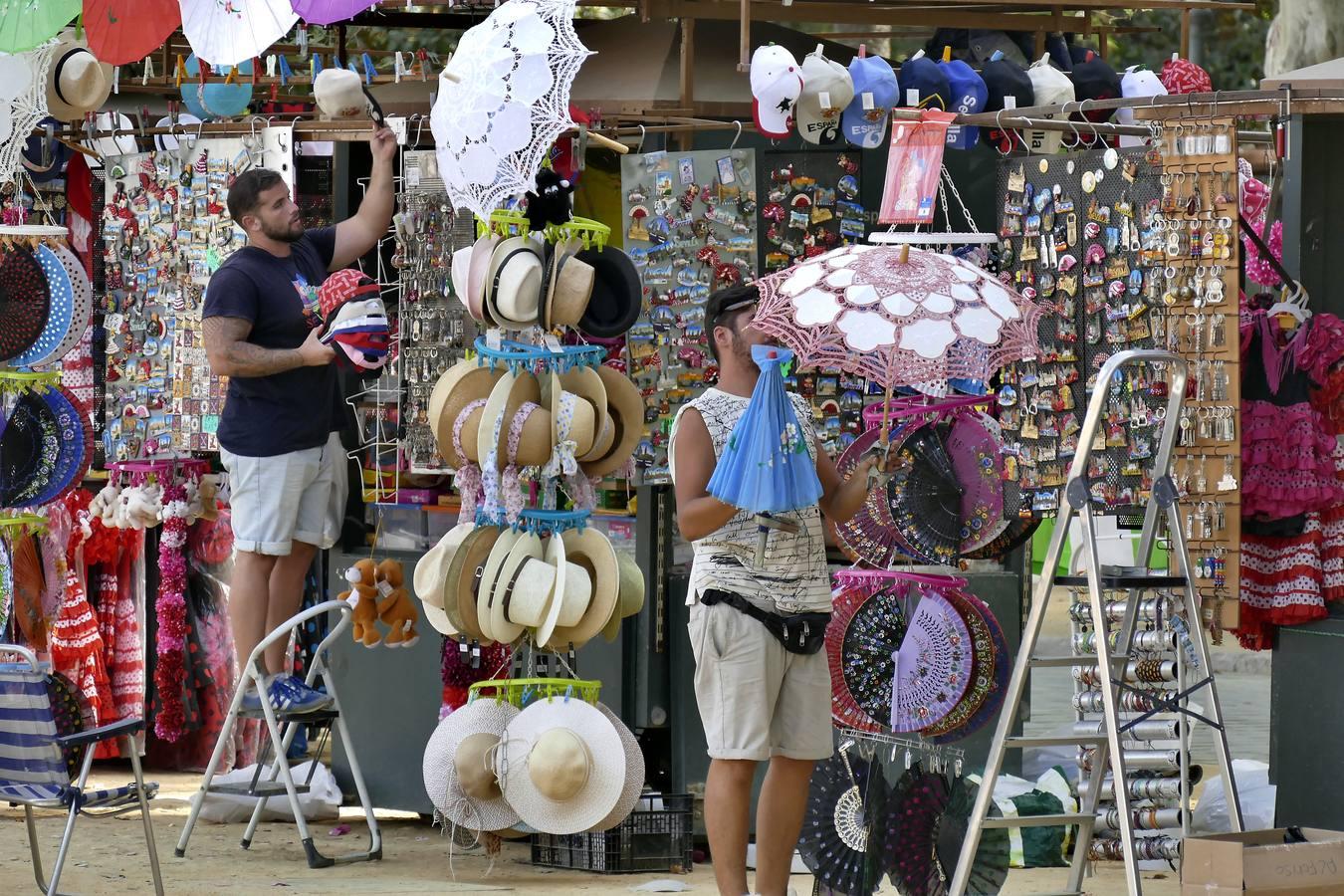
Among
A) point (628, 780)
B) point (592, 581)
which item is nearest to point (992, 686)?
point (628, 780)

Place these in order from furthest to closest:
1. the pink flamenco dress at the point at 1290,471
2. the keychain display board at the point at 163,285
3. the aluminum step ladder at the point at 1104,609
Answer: the keychain display board at the point at 163,285
the pink flamenco dress at the point at 1290,471
the aluminum step ladder at the point at 1104,609

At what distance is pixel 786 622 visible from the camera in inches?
206

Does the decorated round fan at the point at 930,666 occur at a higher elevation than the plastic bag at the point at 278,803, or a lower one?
higher

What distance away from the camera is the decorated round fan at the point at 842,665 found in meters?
5.95

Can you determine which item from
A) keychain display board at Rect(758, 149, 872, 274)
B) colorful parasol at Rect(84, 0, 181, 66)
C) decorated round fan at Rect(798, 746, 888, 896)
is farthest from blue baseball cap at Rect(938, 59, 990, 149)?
colorful parasol at Rect(84, 0, 181, 66)

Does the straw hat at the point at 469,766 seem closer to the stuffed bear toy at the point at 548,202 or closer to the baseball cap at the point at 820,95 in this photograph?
the stuffed bear toy at the point at 548,202

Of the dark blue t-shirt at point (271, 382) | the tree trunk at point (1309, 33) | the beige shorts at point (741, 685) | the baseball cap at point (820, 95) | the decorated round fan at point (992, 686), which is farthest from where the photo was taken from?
the tree trunk at point (1309, 33)

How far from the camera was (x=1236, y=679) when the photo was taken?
12023 mm

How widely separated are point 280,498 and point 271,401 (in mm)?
345

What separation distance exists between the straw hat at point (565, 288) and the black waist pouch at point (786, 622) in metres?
1.21

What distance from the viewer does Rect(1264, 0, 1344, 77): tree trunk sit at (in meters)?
14.3

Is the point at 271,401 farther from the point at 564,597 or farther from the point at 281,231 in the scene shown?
the point at 564,597

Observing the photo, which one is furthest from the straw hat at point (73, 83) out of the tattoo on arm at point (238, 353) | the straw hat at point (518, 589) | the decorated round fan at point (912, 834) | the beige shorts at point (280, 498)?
the decorated round fan at point (912, 834)

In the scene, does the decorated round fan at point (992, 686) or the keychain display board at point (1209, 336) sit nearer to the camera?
the keychain display board at point (1209, 336)
